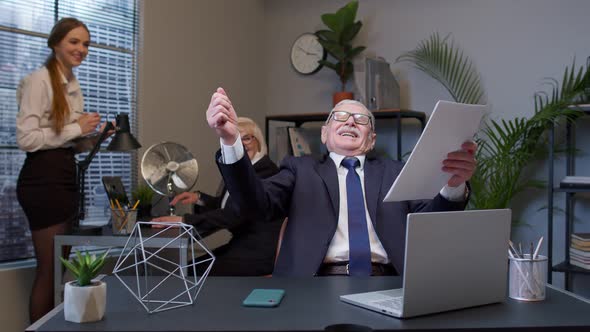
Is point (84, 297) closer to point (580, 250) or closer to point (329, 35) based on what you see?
point (580, 250)

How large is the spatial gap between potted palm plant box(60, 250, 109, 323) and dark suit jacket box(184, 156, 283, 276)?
175 centimetres

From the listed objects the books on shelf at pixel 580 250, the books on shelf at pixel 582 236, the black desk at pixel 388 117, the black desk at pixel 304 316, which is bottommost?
the books on shelf at pixel 580 250

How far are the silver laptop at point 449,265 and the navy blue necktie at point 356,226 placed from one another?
0.63 m

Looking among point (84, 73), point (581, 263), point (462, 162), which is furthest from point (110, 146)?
point (581, 263)

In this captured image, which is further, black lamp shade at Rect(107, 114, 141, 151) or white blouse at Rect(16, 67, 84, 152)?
black lamp shade at Rect(107, 114, 141, 151)

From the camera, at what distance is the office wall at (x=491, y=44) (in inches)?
160

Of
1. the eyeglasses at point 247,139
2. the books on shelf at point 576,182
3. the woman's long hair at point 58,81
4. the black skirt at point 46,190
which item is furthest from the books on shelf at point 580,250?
the woman's long hair at point 58,81

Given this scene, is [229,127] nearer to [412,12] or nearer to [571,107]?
[571,107]

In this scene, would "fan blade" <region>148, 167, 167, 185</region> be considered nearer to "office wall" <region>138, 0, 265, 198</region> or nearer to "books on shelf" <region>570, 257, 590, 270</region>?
"office wall" <region>138, 0, 265, 198</region>

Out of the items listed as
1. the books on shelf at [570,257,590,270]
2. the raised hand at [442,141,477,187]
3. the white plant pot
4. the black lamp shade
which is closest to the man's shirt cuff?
the raised hand at [442,141,477,187]

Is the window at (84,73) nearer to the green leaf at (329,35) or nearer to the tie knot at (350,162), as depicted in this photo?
the green leaf at (329,35)

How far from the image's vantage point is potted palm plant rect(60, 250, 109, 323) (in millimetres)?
1210

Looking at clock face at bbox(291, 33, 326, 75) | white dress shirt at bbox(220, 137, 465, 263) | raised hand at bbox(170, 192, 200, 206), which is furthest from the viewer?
clock face at bbox(291, 33, 326, 75)

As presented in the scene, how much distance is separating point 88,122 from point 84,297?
6.77 ft
